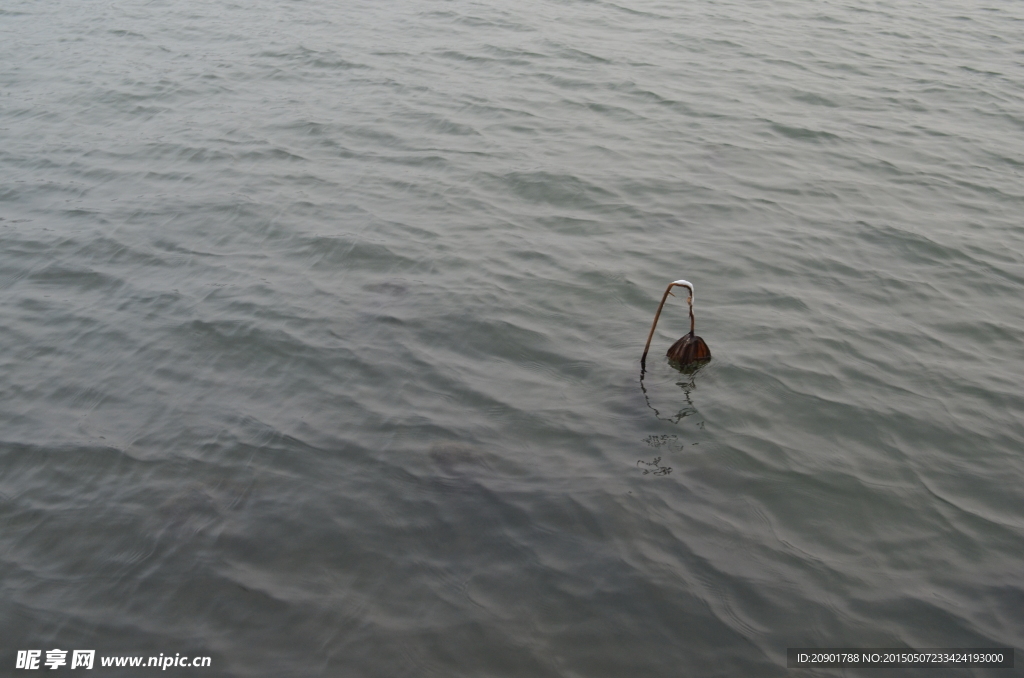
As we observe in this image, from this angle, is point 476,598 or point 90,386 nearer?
point 476,598

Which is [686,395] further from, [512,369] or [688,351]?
[512,369]

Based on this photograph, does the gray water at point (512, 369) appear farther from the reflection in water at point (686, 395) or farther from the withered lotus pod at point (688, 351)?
the withered lotus pod at point (688, 351)

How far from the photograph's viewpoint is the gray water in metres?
5.58

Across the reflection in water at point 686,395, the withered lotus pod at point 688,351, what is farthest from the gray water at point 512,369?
the withered lotus pod at point 688,351

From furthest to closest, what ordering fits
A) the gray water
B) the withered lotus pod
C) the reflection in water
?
the withered lotus pod, the reflection in water, the gray water

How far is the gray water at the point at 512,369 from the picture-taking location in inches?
220

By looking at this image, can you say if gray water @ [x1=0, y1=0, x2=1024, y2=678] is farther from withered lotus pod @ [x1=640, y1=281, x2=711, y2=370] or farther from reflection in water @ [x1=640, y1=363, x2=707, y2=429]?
withered lotus pod @ [x1=640, y1=281, x2=711, y2=370]

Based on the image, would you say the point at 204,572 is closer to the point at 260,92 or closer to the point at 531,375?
the point at 531,375

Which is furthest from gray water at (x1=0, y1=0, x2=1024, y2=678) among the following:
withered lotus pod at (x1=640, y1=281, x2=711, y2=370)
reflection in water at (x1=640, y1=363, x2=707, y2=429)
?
withered lotus pod at (x1=640, y1=281, x2=711, y2=370)

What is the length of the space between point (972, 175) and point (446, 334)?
7861 mm

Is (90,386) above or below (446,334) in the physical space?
below

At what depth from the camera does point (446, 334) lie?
8430 mm

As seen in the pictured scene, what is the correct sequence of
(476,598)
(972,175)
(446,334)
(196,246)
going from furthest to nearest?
(972,175), (196,246), (446,334), (476,598)

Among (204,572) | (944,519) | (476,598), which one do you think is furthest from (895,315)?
(204,572)
